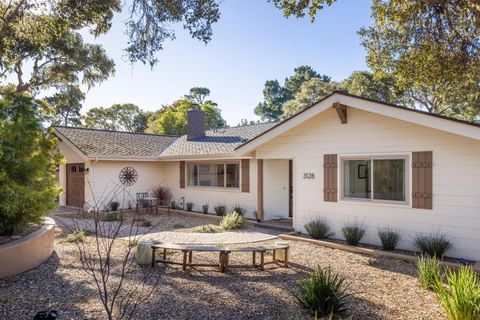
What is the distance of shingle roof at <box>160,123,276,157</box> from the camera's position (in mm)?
14359

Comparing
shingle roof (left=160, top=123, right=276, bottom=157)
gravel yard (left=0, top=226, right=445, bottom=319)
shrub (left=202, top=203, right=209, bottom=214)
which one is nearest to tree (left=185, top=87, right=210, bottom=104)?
shingle roof (left=160, top=123, right=276, bottom=157)

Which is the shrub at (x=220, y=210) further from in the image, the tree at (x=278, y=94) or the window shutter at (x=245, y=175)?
the tree at (x=278, y=94)

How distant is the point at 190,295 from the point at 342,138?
19.7 ft

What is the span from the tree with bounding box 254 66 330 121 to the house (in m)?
34.9

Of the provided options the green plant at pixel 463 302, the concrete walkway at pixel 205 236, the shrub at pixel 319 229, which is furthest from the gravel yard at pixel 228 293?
the shrub at pixel 319 229

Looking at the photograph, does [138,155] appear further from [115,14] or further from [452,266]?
[452,266]

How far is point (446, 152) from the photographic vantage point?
7.61 m

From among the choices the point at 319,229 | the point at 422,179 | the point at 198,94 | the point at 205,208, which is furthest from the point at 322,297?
the point at 198,94

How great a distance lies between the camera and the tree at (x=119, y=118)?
44.4 meters

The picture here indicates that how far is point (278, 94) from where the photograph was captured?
50.0 meters

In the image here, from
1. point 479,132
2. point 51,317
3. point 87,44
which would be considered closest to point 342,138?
point 479,132

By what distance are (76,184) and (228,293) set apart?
13227 mm

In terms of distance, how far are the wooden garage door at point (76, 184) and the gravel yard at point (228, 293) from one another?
919 cm

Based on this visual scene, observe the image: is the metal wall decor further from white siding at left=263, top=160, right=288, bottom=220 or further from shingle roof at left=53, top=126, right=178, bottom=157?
white siding at left=263, top=160, right=288, bottom=220
